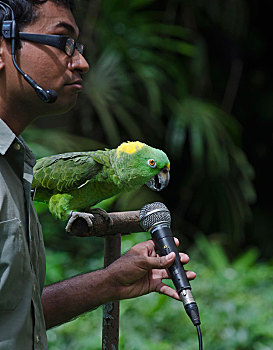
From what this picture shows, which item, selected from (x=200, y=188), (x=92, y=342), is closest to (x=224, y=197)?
(x=200, y=188)

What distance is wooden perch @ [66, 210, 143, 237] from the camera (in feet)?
4.00

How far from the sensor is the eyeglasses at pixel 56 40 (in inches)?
36.9

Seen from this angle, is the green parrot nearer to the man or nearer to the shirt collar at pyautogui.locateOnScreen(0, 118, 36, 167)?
the man

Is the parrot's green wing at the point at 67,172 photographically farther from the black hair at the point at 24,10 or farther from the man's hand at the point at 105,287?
the black hair at the point at 24,10

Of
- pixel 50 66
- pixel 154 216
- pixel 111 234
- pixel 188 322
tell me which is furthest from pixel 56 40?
pixel 188 322

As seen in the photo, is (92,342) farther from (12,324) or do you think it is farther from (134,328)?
(12,324)

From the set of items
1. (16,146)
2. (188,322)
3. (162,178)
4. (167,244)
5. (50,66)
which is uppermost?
(50,66)

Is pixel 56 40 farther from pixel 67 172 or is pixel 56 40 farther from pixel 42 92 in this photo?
pixel 67 172

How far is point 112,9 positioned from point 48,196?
203cm

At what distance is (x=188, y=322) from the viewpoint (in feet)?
7.86

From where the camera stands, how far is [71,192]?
1.47m

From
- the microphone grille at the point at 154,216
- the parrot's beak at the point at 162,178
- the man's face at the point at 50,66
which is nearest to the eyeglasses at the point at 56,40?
the man's face at the point at 50,66

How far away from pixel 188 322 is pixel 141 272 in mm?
1449

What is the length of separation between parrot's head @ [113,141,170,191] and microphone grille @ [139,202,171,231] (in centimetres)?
26
